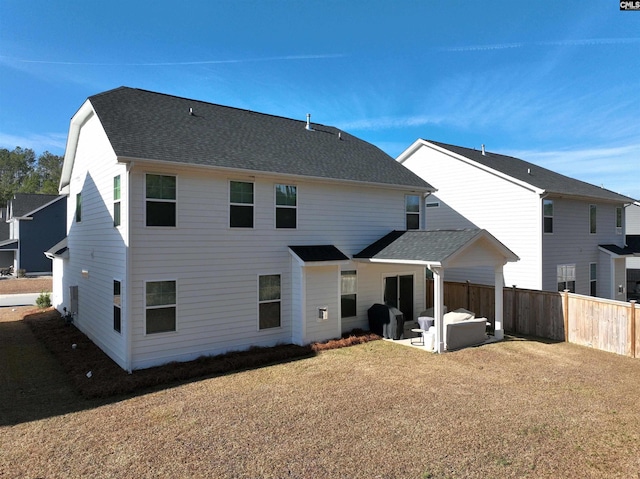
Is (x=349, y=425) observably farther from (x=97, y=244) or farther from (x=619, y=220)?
(x=619, y=220)

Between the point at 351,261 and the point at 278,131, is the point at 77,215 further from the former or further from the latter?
the point at 351,261

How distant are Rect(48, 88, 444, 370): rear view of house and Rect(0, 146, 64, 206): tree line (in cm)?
6138

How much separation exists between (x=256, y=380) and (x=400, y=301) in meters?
7.21

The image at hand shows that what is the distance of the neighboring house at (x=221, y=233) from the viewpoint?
9414mm

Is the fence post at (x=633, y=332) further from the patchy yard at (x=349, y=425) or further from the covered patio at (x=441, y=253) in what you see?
the covered patio at (x=441, y=253)

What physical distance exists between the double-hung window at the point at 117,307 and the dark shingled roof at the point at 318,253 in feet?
15.5

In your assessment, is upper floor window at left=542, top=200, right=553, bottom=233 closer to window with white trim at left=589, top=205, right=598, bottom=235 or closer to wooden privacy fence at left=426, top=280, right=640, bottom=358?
window with white trim at left=589, top=205, right=598, bottom=235

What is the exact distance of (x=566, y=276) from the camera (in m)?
17.0

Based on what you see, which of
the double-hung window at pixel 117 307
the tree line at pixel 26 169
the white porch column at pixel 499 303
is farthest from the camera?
the tree line at pixel 26 169

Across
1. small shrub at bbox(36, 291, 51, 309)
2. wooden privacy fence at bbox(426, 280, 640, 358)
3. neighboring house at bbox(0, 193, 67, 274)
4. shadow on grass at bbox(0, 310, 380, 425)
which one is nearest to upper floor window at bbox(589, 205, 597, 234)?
wooden privacy fence at bbox(426, 280, 640, 358)

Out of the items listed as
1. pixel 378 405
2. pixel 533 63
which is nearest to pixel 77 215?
pixel 378 405

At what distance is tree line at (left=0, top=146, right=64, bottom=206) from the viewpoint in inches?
2494

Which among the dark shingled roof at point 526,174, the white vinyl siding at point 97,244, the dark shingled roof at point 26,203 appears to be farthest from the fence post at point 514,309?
the dark shingled roof at point 26,203

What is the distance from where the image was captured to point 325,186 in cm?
1247
